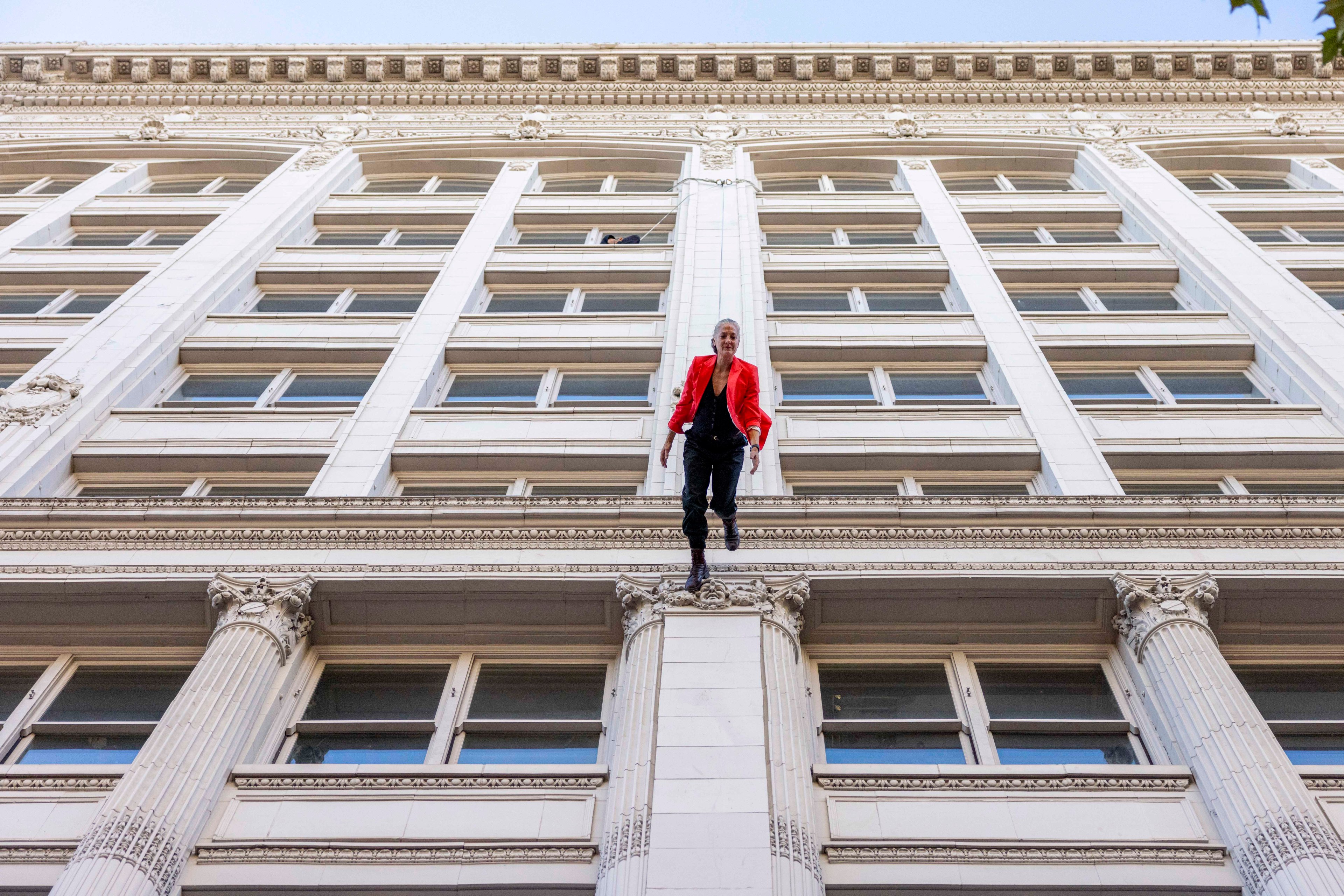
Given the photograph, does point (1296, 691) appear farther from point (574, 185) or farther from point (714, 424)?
point (574, 185)

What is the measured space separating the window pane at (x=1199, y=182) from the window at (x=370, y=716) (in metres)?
27.4

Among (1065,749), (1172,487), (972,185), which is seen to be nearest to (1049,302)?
(1172,487)

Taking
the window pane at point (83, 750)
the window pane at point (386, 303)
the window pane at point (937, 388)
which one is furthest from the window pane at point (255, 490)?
the window pane at point (937, 388)

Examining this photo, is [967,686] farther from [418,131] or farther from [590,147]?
[418,131]

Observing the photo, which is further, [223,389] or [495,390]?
[223,389]

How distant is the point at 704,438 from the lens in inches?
463

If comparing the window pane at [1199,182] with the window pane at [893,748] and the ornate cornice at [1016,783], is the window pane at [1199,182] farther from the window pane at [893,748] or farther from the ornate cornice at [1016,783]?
the ornate cornice at [1016,783]

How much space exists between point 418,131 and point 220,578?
24804mm

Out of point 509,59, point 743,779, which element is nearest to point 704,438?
point 743,779

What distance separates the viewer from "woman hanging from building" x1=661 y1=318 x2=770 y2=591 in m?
11.7

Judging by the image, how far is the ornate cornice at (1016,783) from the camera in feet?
36.5

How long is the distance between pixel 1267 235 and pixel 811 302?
459 inches

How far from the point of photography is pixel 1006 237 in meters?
28.8

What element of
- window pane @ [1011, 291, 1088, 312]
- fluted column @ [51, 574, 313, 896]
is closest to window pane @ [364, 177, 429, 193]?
window pane @ [1011, 291, 1088, 312]
